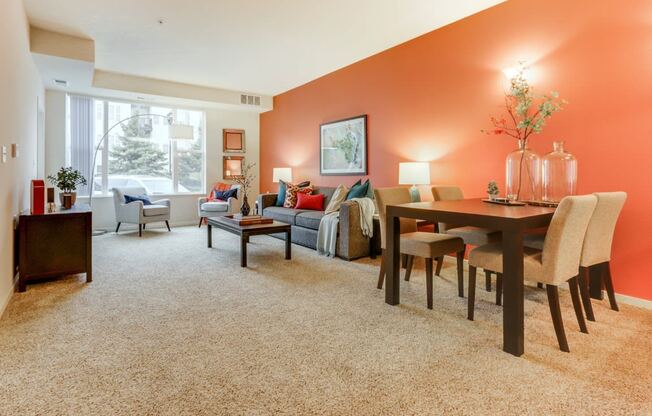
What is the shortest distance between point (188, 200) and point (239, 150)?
1514 mm

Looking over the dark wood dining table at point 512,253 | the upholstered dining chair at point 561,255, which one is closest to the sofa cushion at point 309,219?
the dark wood dining table at point 512,253

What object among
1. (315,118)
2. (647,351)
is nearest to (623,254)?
(647,351)

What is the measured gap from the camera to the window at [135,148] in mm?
6145

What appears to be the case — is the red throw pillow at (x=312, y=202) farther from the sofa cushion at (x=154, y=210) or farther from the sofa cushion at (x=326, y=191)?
the sofa cushion at (x=154, y=210)

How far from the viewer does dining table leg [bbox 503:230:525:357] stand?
1971 millimetres

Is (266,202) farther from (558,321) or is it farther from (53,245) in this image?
(558,321)

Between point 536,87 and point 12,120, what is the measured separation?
15.1ft

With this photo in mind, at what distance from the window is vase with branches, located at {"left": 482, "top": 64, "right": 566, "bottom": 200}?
19.0 feet

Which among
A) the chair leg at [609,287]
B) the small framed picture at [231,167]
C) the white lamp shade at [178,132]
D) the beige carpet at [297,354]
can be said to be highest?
the white lamp shade at [178,132]

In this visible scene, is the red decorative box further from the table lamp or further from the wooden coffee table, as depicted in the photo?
the table lamp

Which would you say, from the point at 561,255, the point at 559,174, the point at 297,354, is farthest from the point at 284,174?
the point at 561,255

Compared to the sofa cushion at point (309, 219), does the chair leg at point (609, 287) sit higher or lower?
lower

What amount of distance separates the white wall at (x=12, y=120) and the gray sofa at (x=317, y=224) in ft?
9.89

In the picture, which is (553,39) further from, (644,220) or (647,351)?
(647,351)
